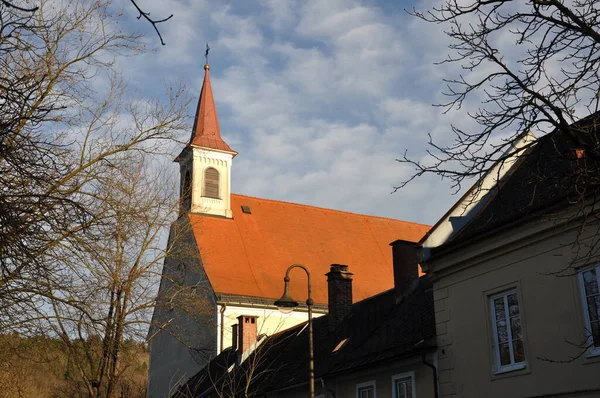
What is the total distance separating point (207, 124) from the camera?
42.4m

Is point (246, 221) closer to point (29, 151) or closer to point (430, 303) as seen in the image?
point (430, 303)

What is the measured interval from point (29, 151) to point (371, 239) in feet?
112

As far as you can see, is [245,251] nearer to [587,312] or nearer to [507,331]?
[507,331]

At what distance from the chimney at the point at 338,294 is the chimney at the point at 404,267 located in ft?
9.40

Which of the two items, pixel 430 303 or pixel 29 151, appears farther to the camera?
pixel 430 303

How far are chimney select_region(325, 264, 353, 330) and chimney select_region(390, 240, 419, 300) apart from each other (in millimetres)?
2866

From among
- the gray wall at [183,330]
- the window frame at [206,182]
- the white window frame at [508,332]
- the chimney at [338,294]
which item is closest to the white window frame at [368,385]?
the white window frame at [508,332]

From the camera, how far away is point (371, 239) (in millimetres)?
41094

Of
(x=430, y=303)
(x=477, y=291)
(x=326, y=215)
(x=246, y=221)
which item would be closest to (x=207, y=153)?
(x=246, y=221)

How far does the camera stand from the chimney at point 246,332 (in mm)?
27016

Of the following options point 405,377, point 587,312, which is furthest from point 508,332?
point 405,377

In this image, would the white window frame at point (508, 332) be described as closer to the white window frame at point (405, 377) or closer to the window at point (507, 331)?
the window at point (507, 331)

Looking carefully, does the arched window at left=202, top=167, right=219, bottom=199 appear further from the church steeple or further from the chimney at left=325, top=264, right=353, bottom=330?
the chimney at left=325, top=264, right=353, bottom=330

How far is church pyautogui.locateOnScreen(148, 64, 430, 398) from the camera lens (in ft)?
110
